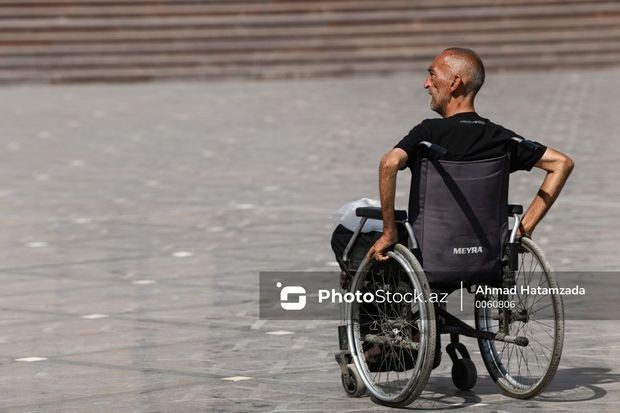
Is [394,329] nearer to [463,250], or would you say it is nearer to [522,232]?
[463,250]

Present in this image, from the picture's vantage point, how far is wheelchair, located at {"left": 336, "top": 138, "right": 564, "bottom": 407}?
5109 millimetres

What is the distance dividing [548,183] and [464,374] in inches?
29.8

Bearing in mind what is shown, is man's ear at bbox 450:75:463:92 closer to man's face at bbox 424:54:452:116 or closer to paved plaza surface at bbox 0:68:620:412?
man's face at bbox 424:54:452:116

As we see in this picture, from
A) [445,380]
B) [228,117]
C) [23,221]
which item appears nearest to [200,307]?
[445,380]

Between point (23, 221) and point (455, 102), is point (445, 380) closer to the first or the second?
point (455, 102)

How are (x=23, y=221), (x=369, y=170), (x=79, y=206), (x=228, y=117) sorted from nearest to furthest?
1. (x=23, y=221)
2. (x=79, y=206)
3. (x=369, y=170)
4. (x=228, y=117)

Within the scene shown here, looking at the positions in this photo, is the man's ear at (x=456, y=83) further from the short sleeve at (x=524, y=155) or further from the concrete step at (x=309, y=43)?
the concrete step at (x=309, y=43)

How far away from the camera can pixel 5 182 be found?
13.2 metres

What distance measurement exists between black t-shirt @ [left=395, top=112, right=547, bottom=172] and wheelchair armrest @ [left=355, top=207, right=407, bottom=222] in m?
0.19

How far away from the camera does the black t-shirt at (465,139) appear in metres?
5.11

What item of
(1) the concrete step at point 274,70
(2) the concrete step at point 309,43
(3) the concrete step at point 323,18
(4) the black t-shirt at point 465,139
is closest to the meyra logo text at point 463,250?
(4) the black t-shirt at point 465,139

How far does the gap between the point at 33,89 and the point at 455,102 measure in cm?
1936

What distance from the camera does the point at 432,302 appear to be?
507cm

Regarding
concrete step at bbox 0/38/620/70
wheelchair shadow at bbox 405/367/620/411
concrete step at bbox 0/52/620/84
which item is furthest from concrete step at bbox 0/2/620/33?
wheelchair shadow at bbox 405/367/620/411
